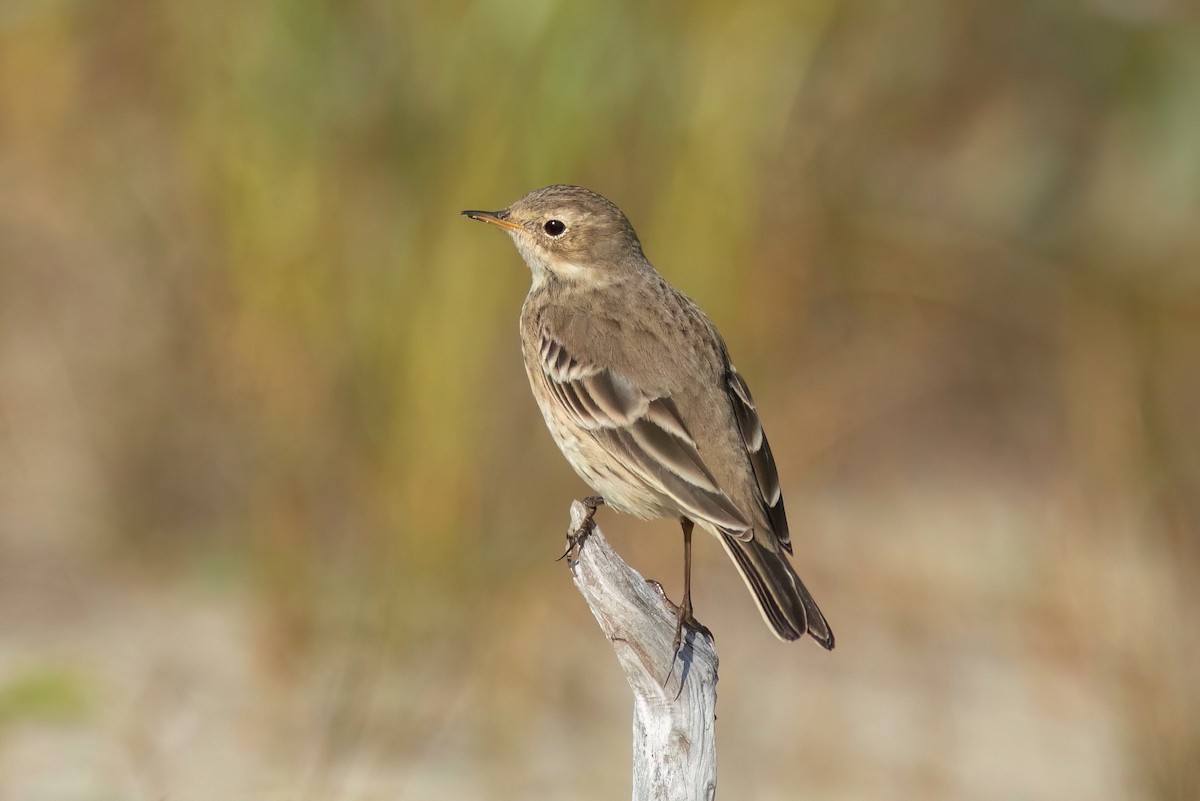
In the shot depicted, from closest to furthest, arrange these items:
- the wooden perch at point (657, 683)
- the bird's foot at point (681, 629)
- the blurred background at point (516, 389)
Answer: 1. the wooden perch at point (657, 683)
2. the bird's foot at point (681, 629)
3. the blurred background at point (516, 389)

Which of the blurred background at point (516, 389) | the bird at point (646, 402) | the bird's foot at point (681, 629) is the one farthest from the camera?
the blurred background at point (516, 389)

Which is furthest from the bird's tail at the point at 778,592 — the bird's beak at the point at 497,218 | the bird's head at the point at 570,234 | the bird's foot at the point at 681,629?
the bird's beak at the point at 497,218

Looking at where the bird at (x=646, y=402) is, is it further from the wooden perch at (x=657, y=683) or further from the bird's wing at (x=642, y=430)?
the wooden perch at (x=657, y=683)

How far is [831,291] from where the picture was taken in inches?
360

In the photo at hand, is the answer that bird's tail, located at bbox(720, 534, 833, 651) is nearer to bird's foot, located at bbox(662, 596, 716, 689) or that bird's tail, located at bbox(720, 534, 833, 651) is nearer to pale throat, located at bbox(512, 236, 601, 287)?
bird's foot, located at bbox(662, 596, 716, 689)

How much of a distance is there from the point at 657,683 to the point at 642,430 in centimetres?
100

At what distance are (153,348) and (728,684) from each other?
3.79m

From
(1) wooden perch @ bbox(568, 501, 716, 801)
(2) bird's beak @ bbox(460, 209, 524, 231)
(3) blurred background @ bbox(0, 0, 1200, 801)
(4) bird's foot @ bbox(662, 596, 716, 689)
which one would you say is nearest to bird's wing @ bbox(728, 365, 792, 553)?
(4) bird's foot @ bbox(662, 596, 716, 689)

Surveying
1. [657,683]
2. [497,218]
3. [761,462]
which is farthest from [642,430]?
[497,218]

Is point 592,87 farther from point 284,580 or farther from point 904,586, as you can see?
point 904,586

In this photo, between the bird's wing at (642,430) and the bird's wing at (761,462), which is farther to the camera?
the bird's wing at (761,462)

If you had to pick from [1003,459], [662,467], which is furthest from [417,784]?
[1003,459]

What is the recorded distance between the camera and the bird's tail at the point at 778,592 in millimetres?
4559

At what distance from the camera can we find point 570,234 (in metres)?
6.14
